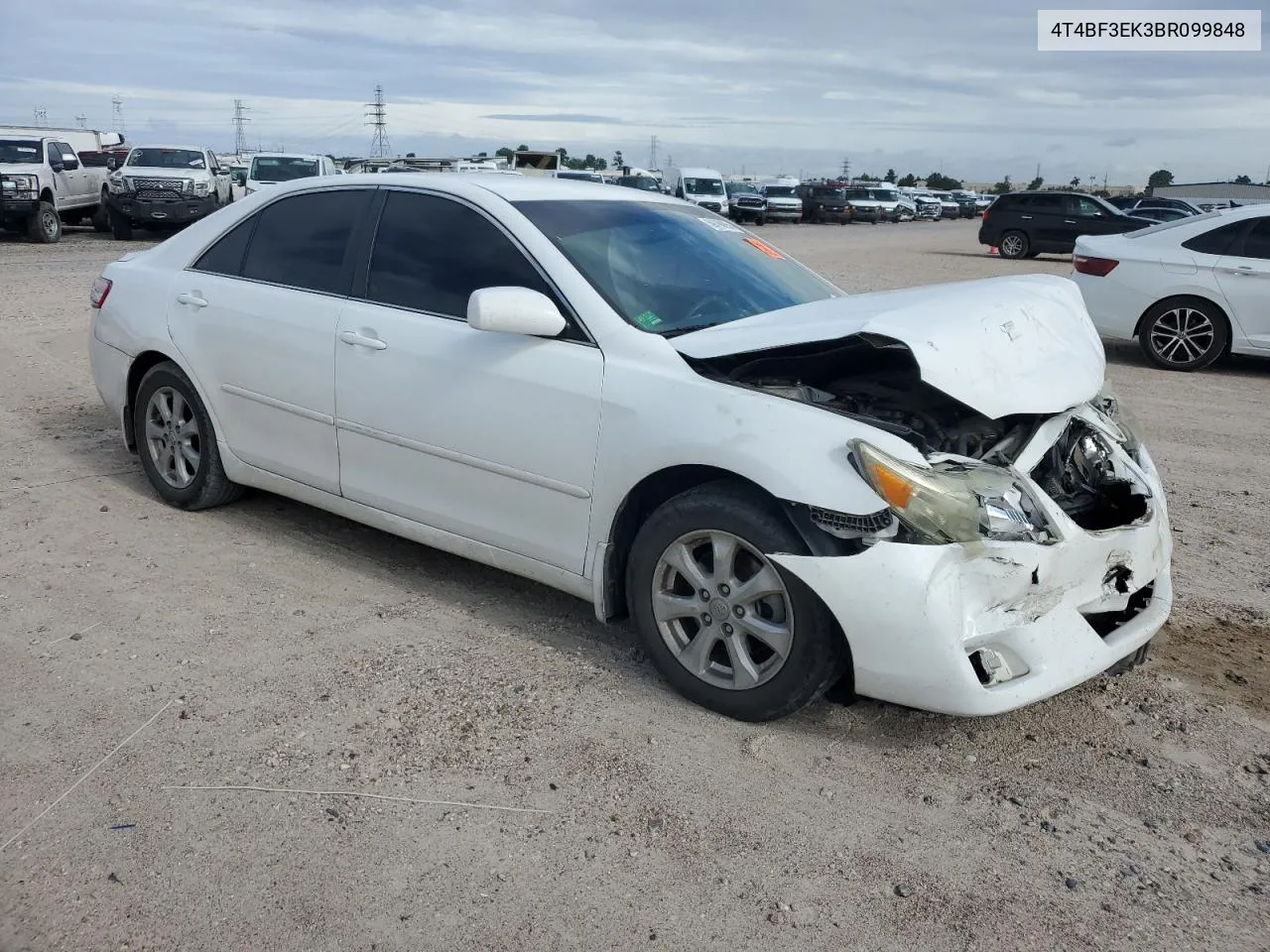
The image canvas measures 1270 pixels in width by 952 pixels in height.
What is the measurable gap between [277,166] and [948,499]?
2443 centimetres

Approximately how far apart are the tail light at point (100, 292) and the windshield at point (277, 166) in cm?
2026

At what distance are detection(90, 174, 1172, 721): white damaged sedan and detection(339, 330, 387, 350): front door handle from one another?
10 millimetres

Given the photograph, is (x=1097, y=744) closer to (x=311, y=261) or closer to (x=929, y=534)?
(x=929, y=534)

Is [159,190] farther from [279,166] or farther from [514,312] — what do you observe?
[514,312]

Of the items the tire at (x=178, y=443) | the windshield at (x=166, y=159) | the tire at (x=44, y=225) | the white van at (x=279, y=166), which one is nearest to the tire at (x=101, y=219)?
the windshield at (x=166, y=159)

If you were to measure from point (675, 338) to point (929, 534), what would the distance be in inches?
45.0

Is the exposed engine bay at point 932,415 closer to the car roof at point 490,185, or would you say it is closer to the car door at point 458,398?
the car door at point 458,398

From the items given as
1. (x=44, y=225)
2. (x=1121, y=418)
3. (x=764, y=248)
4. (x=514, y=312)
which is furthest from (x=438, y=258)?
(x=44, y=225)

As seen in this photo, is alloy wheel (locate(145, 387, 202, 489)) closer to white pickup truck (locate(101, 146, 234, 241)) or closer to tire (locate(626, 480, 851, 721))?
tire (locate(626, 480, 851, 721))

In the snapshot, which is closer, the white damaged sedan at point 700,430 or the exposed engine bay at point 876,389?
the white damaged sedan at point 700,430

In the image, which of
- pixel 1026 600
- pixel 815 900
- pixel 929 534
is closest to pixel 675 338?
pixel 929 534

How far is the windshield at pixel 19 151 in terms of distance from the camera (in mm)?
21031

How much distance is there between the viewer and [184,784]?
322 centimetres

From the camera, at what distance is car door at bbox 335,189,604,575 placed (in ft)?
13.0
